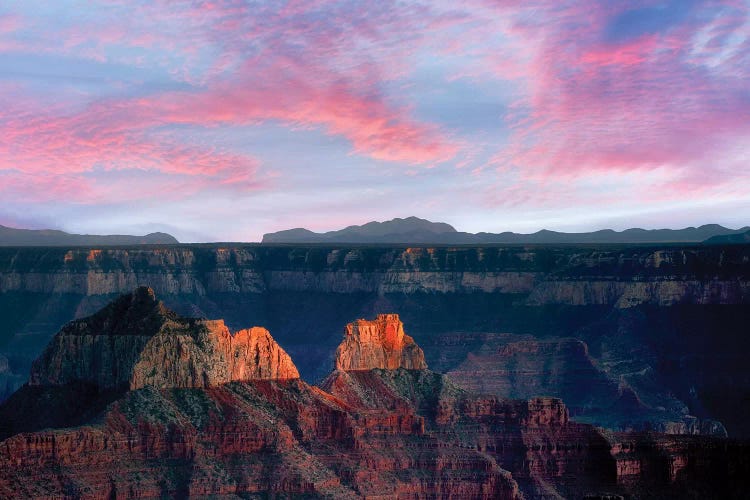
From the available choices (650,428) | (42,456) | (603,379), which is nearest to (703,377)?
(603,379)

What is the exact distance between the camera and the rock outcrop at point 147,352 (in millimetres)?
111812

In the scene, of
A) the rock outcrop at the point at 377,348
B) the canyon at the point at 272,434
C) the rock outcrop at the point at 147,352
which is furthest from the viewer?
the rock outcrop at the point at 377,348

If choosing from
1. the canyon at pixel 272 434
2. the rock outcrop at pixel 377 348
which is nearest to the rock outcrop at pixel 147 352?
the canyon at pixel 272 434

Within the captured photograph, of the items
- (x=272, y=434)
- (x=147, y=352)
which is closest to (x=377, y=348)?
(x=272, y=434)

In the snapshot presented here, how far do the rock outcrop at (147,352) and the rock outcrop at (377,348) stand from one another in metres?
12.2

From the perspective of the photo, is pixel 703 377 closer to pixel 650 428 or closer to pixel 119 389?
pixel 650 428

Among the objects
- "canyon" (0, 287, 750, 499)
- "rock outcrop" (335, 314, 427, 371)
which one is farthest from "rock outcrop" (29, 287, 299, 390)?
"rock outcrop" (335, 314, 427, 371)

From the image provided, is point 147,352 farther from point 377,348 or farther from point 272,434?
point 377,348

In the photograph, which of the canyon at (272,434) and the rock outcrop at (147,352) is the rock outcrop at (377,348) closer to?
the canyon at (272,434)

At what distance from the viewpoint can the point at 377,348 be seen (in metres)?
132

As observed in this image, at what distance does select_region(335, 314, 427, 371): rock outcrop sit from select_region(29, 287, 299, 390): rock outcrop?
40.2 feet

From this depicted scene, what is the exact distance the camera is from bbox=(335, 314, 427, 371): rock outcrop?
131m

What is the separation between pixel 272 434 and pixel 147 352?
8624 millimetres

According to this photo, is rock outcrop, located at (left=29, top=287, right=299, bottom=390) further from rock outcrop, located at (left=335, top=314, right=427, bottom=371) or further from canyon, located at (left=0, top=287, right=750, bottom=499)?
rock outcrop, located at (left=335, top=314, right=427, bottom=371)
